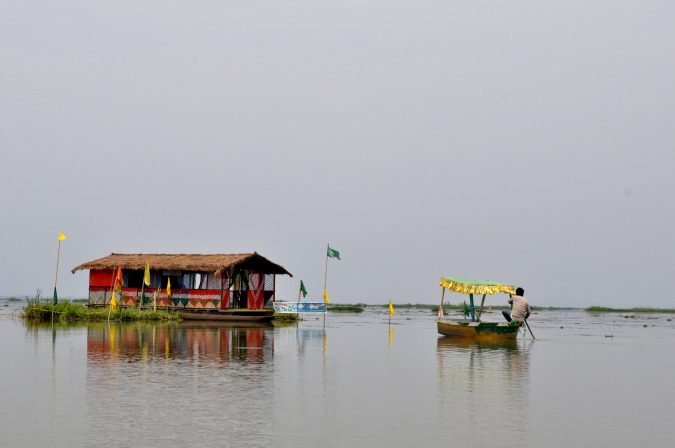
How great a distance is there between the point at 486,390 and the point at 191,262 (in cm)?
2921

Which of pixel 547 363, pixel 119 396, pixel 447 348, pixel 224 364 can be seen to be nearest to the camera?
pixel 119 396

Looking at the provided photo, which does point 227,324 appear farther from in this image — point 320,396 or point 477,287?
point 320,396

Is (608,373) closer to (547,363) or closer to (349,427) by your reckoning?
(547,363)

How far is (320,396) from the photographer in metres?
14.7

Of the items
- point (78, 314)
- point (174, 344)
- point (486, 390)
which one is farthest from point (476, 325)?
point (78, 314)

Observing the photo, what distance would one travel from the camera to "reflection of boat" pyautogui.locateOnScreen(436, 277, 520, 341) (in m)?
30.9

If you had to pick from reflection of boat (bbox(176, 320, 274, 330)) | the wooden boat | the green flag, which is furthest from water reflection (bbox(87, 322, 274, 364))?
the green flag

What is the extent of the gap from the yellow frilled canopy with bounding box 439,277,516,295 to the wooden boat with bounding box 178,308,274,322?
43.5 feet

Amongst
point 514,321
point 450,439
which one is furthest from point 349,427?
point 514,321

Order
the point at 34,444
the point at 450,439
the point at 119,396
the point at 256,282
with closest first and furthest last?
the point at 34,444
the point at 450,439
the point at 119,396
the point at 256,282

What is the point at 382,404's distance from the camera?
13.9 m

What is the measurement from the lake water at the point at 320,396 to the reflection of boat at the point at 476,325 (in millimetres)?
3849

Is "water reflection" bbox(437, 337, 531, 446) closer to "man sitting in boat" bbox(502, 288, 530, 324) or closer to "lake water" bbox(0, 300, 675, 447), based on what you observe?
"lake water" bbox(0, 300, 675, 447)

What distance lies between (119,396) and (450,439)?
6694 millimetres
